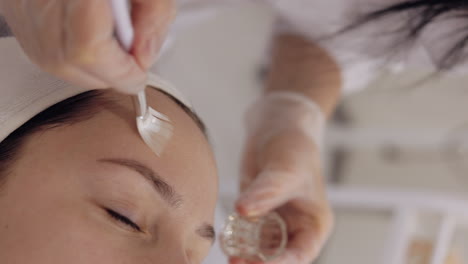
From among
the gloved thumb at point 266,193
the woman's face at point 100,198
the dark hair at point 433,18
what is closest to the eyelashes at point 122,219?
the woman's face at point 100,198

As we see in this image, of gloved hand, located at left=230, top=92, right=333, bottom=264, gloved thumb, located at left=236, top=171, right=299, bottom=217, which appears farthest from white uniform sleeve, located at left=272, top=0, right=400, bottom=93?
gloved thumb, located at left=236, top=171, right=299, bottom=217

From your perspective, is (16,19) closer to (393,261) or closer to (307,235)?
(307,235)

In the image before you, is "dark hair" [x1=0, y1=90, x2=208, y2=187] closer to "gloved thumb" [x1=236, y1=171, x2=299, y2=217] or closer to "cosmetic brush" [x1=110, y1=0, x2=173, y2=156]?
"cosmetic brush" [x1=110, y1=0, x2=173, y2=156]

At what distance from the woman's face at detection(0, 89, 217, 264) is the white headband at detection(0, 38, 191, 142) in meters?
0.03

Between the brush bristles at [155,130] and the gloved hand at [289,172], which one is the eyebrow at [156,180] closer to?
the brush bristles at [155,130]

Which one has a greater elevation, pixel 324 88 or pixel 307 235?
pixel 324 88

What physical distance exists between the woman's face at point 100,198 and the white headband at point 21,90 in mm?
29

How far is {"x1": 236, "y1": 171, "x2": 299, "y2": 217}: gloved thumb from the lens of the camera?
816 mm

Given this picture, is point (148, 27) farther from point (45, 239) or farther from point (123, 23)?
point (45, 239)

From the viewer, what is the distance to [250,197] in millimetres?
822

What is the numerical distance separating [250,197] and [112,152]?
292mm

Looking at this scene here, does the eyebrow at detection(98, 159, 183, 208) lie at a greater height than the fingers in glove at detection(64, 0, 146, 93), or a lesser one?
lesser

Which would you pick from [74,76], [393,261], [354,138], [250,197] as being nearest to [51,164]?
[74,76]

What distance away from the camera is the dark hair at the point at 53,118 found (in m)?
0.58
